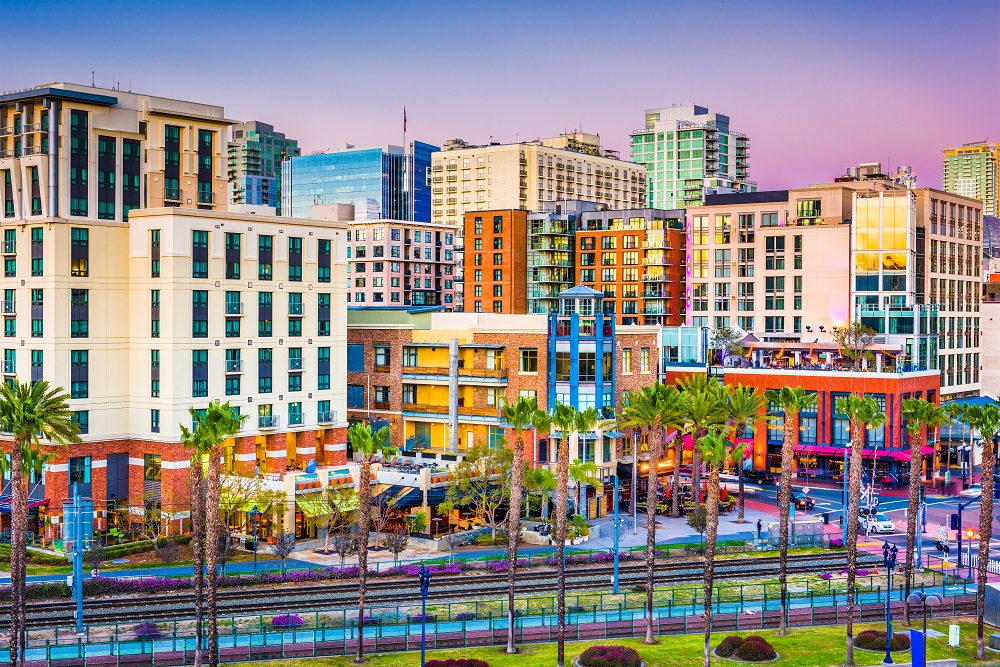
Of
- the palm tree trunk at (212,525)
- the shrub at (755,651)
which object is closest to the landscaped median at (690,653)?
the shrub at (755,651)

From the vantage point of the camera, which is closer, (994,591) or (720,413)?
(994,591)

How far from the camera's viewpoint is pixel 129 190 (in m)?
99.9

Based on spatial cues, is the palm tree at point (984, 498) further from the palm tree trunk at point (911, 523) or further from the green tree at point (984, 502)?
the palm tree trunk at point (911, 523)

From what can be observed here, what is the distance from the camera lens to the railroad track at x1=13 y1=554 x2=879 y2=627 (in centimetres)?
6956

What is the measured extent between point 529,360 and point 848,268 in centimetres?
6287

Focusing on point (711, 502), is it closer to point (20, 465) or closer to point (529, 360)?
point (20, 465)

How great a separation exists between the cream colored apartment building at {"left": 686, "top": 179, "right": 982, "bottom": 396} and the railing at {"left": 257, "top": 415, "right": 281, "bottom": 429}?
250ft

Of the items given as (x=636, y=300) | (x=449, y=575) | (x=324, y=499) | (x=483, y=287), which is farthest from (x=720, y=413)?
(x=483, y=287)

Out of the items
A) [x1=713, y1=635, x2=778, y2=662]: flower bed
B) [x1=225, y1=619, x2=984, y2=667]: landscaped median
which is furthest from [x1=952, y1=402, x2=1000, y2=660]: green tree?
[x1=713, y1=635, x2=778, y2=662]: flower bed

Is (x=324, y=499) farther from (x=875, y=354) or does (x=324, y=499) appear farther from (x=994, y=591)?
(x=875, y=354)

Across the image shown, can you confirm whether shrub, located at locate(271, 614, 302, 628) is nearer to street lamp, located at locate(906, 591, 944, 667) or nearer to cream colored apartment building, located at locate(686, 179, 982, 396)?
street lamp, located at locate(906, 591, 944, 667)

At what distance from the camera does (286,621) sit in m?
64.1

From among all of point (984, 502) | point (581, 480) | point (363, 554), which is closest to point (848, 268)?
point (581, 480)

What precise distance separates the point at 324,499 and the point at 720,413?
97.2ft
